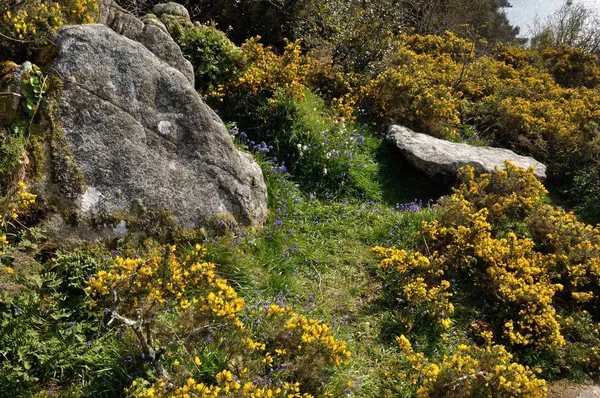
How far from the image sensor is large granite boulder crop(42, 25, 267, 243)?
4.22m

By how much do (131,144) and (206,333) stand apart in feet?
6.53

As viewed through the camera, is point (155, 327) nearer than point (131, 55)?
Yes

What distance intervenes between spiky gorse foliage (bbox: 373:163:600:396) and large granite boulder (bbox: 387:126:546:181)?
556 millimetres

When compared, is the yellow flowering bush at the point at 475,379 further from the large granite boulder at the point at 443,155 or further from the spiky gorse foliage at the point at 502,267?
the large granite boulder at the point at 443,155

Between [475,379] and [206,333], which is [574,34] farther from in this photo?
[206,333]

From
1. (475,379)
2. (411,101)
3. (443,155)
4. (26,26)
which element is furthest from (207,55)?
(475,379)

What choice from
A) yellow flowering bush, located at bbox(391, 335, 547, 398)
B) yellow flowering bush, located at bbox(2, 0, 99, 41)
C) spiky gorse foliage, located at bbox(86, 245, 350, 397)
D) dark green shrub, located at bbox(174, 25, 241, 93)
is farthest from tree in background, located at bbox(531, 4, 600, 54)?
spiky gorse foliage, located at bbox(86, 245, 350, 397)

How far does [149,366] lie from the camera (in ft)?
10.4

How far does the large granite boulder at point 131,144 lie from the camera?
166 inches

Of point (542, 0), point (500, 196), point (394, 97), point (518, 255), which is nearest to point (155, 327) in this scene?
point (518, 255)

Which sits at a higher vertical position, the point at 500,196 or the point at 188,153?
the point at 500,196

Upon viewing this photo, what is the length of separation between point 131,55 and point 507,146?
725 cm

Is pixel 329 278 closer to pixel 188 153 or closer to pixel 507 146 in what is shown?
pixel 188 153

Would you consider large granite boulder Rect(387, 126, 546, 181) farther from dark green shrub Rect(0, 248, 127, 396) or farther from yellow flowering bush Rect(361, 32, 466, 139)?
dark green shrub Rect(0, 248, 127, 396)
